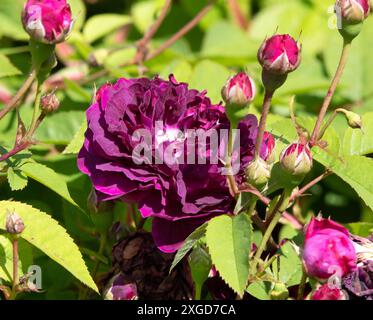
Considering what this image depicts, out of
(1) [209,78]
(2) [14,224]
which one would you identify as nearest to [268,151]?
(2) [14,224]

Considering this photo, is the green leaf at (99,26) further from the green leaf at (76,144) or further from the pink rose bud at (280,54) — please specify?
the pink rose bud at (280,54)

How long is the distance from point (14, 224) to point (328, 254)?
1.10 ft

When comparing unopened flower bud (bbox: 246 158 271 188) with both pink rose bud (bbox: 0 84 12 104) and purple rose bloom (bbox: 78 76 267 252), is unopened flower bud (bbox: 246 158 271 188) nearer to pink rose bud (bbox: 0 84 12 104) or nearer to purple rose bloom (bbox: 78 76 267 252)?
purple rose bloom (bbox: 78 76 267 252)

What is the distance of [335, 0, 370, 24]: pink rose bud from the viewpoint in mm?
906

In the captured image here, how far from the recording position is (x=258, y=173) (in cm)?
85

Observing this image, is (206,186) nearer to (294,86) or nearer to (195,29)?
(294,86)

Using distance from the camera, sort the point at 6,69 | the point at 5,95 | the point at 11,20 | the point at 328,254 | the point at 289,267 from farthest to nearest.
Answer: the point at 11,20, the point at 5,95, the point at 6,69, the point at 289,267, the point at 328,254

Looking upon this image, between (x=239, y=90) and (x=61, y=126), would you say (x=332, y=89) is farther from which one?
(x=61, y=126)

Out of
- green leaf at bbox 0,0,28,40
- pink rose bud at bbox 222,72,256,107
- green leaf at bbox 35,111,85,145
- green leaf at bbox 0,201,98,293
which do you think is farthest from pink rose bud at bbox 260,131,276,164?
green leaf at bbox 0,0,28,40

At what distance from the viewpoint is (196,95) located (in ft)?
3.10

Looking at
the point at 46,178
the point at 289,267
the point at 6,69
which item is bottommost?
the point at 289,267

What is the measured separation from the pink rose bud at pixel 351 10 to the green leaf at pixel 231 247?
0.27 meters

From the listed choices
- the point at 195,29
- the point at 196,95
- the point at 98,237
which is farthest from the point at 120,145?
the point at 195,29

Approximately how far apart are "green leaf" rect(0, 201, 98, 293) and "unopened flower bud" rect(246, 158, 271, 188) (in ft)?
0.68
